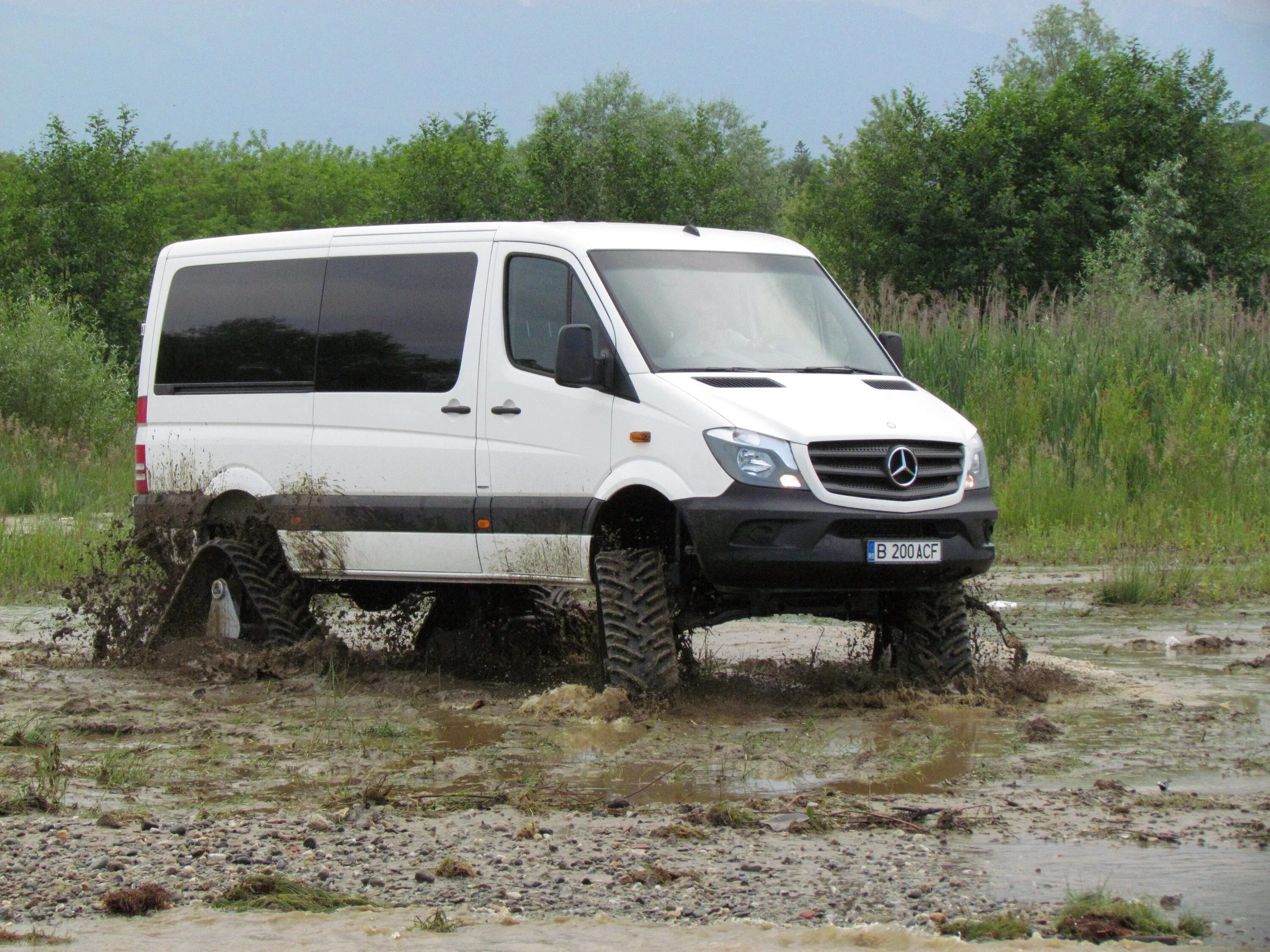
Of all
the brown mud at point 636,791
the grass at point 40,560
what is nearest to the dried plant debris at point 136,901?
the brown mud at point 636,791

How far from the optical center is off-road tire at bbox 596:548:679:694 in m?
7.51

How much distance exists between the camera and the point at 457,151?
4247cm

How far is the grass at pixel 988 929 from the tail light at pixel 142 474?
6.93 meters

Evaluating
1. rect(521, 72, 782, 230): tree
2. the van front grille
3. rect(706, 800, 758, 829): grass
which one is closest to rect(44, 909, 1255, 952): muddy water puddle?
rect(706, 800, 758, 829): grass

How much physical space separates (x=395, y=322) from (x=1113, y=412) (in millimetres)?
8889

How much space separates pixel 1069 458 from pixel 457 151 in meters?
29.2

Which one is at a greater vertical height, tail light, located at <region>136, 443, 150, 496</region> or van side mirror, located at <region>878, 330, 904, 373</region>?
van side mirror, located at <region>878, 330, 904, 373</region>

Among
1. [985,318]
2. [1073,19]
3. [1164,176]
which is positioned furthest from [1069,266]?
[1073,19]

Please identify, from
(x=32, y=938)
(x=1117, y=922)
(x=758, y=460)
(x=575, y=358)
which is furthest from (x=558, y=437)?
(x=1117, y=922)

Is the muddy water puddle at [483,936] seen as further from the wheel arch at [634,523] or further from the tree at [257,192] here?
the tree at [257,192]

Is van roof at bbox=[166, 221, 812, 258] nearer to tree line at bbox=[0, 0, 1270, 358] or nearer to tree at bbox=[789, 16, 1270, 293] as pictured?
tree line at bbox=[0, 0, 1270, 358]

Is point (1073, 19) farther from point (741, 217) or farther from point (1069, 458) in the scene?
point (1069, 458)

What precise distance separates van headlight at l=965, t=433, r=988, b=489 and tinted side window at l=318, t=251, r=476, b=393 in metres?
2.59

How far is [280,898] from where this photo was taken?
4461 millimetres
